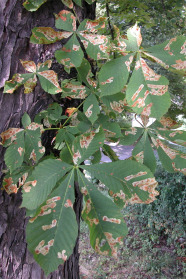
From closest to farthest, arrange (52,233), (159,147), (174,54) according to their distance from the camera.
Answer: (52,233) → (174,54) → (159,147)

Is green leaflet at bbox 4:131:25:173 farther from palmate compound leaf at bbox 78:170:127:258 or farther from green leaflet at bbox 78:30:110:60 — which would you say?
green leaflet at bbox 78:30:110:60

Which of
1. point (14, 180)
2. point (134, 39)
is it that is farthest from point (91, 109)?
point (14, 180)

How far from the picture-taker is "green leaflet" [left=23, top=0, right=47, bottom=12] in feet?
3.39

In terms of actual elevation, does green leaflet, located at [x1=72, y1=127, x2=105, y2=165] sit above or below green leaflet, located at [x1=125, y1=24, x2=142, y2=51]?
below

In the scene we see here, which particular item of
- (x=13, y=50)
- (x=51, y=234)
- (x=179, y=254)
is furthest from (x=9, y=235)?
(x=179, y=254)

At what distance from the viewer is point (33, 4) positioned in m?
1.04

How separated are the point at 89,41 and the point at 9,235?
37.5 inches

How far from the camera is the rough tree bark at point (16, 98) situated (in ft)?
3.54

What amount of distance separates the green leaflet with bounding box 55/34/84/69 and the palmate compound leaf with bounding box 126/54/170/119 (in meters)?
0.26

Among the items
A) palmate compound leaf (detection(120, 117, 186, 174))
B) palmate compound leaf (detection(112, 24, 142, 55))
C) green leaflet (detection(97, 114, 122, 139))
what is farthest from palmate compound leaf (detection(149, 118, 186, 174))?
palmate compound leaf (detection(112, 24, 142, 55))

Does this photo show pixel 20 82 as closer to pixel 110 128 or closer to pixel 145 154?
pixel 110 128

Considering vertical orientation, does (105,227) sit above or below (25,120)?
below

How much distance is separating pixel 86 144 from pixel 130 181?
21 centimetres

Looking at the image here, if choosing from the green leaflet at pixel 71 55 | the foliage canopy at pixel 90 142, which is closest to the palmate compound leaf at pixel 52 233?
the foliage canopy at pixel 90 142
